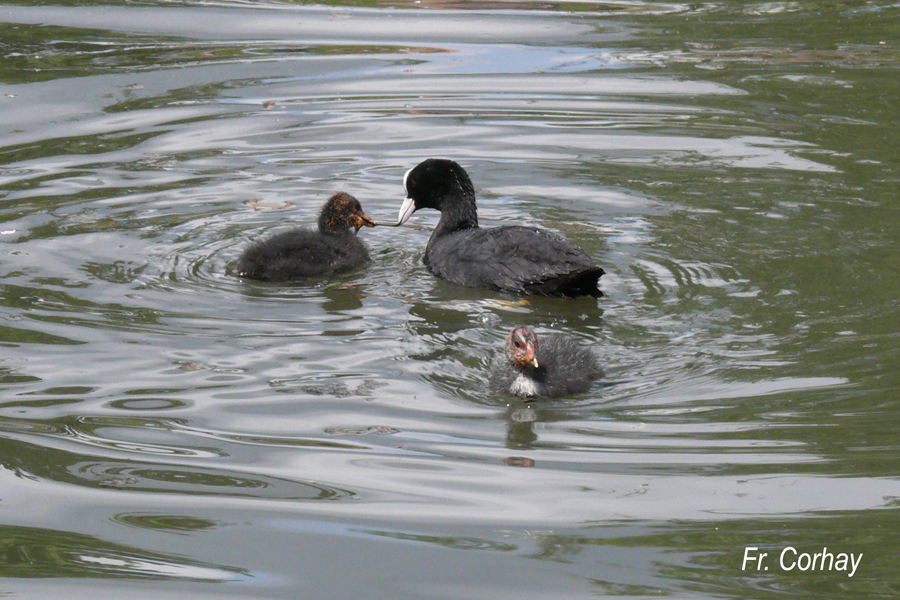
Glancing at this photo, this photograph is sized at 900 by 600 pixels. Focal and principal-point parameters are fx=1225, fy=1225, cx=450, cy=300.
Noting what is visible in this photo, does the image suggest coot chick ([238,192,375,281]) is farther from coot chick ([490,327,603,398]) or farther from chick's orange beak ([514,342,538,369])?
chick's orange beak ([514,342,538,369])

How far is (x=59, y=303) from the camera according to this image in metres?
7.07

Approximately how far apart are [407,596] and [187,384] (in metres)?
2.20

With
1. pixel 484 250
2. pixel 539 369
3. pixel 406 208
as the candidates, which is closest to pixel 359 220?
pixel 406 208

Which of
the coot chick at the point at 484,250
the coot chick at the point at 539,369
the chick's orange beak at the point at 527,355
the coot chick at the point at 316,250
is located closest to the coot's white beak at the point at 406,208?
the coot chick at the point at 484,250

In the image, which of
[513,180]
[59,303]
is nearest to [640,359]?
[59,303]

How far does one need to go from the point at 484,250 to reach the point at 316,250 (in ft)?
3.69

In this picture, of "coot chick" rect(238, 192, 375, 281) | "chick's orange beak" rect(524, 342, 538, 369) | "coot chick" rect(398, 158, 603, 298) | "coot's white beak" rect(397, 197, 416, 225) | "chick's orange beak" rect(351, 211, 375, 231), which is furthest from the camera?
"coot's white beak" rect(397, 197, 416, 225)

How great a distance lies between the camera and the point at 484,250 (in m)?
7.89

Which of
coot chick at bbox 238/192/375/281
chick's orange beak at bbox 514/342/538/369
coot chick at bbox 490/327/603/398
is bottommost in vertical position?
coot chick at bbox 490/327/603/398

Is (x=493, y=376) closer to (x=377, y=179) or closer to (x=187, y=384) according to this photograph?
(x=187, y=384)

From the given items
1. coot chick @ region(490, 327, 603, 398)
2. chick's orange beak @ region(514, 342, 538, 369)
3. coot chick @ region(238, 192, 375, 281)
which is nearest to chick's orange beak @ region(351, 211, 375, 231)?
coot chick @ region(238, 192, 375, 281)

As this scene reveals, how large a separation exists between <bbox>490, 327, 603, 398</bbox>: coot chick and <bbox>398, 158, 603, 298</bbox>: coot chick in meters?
1.16

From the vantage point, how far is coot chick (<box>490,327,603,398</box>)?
5.91 meters

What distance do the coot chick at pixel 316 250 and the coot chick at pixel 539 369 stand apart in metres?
2.20
